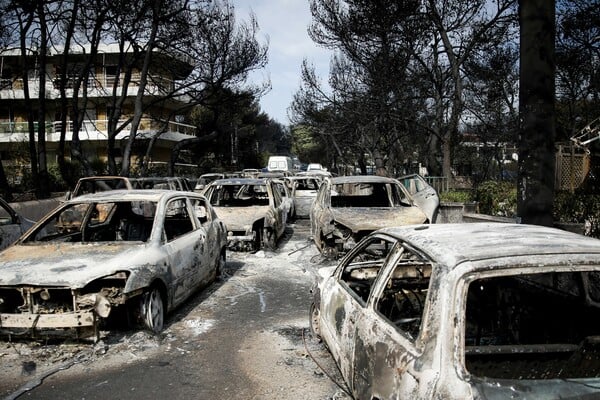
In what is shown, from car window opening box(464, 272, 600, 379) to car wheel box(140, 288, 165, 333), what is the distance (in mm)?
3195

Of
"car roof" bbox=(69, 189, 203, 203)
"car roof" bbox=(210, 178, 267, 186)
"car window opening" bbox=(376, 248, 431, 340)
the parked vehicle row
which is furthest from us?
"car roof" bbox=(210, 178, 267, 186)

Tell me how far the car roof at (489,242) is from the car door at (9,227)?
6645 millimetres

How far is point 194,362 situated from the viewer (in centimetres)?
462

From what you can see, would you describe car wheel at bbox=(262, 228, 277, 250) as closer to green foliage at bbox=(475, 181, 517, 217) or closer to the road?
the road

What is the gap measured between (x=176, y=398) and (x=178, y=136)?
3777 centimetres

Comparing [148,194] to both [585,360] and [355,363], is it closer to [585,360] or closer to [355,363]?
[355,363]

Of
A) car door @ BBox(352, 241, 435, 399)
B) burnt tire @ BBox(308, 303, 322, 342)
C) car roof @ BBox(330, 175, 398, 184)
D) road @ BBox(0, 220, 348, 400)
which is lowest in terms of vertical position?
road @ BBox(0, 220, 348, 400)

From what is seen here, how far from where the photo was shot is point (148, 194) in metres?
6.56

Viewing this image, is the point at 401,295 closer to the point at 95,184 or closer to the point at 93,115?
the point at 95,184

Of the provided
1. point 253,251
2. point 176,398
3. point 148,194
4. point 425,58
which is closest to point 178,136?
point 425,58

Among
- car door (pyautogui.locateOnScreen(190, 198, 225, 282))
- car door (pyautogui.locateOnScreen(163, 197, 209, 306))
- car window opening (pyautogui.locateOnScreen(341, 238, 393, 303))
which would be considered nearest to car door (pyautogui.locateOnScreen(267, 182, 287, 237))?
car door (pyautogui.locateOnScreen(190, 198, 225, 282))

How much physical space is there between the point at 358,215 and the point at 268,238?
2471 mm

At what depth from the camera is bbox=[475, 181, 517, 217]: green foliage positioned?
12.3 metres

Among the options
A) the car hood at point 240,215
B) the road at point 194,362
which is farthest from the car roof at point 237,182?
the road at point 194,362
